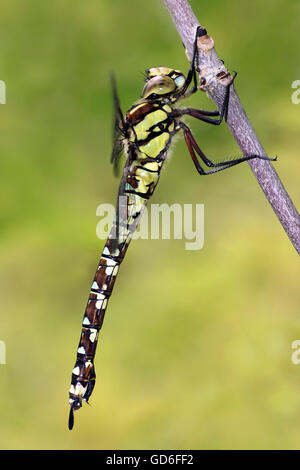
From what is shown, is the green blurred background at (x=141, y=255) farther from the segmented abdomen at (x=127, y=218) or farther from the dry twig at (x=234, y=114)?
the dry twig at (x=234, y=114)

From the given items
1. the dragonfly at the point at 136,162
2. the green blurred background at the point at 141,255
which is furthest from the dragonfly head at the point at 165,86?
the green blurred background at the point at 141,255

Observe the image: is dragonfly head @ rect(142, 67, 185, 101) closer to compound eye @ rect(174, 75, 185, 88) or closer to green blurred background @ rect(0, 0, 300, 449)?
compound eye @ rect(174, 75, 185, 88)

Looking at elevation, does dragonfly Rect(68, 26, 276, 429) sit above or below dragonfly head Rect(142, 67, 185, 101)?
below

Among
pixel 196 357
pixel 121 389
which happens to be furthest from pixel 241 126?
pixel 121 389

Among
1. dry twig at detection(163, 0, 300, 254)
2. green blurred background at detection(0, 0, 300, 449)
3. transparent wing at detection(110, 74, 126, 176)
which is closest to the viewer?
dry twig at detection(163, 0, 300, 254)

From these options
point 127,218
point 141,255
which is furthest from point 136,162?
point 141,255

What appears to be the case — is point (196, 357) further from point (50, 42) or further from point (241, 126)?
point (50, 42)

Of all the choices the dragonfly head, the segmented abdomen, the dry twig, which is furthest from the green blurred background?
the dry twig
